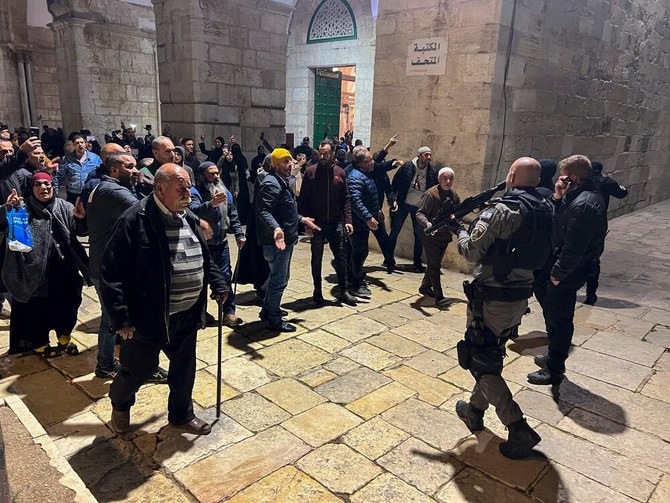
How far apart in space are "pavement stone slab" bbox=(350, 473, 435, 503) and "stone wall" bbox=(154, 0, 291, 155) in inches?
→ 333

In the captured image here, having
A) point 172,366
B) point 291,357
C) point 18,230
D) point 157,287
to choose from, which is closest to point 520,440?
point 291,357

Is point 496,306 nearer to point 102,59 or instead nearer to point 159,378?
point 159,378

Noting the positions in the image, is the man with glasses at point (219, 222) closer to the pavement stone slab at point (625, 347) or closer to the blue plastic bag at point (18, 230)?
the blue plastic bag at point (18, 230)

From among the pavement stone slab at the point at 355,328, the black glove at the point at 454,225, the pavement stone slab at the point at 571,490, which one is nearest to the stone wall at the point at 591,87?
the pavement stone slab at the point at 355,328

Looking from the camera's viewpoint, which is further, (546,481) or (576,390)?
(576,390)

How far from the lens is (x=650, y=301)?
6.17 m

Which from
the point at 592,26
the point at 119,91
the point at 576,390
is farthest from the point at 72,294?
the point at 119,91

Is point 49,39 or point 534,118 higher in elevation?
point 49,39

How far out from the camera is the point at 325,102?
1844 cm

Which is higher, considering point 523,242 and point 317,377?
point 523,242

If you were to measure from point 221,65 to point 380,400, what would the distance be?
27.1 ft

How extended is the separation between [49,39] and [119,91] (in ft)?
16.2

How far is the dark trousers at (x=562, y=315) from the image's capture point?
3748mm

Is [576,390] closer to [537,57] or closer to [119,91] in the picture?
[537,57]
